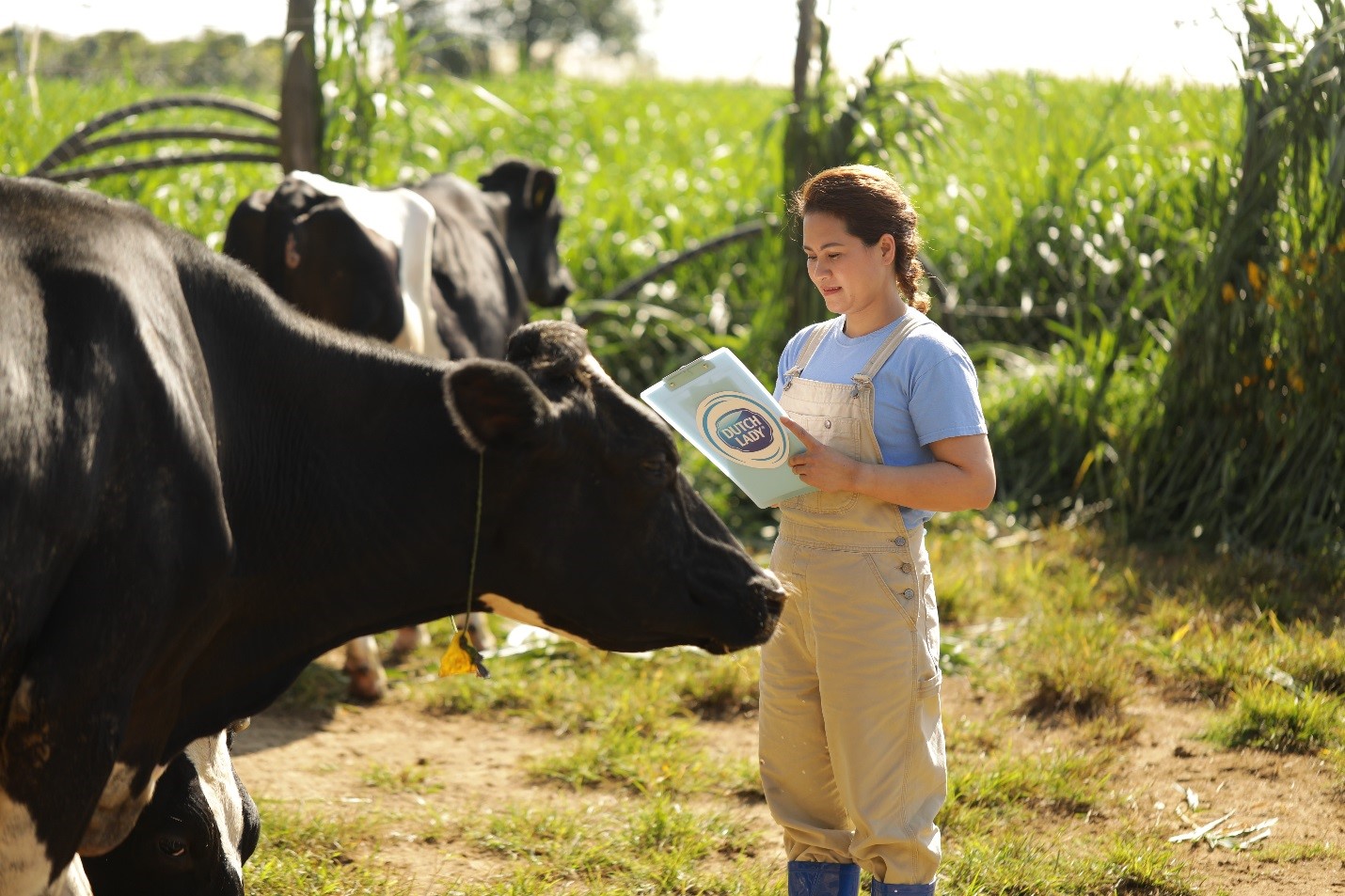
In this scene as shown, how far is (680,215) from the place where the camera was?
1096 centimetres

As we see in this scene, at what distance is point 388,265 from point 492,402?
2.63 metres

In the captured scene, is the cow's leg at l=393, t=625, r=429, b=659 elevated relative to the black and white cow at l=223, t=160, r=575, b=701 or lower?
lower

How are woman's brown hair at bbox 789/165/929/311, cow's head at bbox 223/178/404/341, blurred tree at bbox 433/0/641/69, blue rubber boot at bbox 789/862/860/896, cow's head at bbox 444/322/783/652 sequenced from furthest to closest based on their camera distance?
blurred tree at bbox 433/0/641/69 < cow's head at bbox 223/178/404/341 < blue rubber boot at bbox 789/862/860/896 < woman's brown hair at bbox 789/165/929/311 < cow's head at bbox 444/322/783/652

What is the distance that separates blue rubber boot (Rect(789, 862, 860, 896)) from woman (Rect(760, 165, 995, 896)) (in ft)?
0.36

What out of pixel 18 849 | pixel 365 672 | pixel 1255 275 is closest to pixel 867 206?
pixel 18 849

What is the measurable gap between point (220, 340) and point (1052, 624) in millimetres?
3842

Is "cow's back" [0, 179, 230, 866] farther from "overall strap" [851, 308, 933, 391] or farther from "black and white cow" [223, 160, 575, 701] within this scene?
"black and white cow" [223, 160, 575, 701]

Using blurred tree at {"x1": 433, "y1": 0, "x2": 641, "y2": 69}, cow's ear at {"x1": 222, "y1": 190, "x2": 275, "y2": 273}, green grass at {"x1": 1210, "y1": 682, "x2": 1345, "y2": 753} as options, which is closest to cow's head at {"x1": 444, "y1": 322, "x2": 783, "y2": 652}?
green grass at {"x1": 1210, "y1": 682, "x2": 1345, "y2": 753}

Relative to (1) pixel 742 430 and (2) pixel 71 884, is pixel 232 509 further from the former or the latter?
(1) pixel 742 430

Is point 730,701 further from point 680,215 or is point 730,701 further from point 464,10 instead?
point 464,10

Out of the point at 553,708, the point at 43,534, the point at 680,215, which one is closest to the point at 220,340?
the point at 43,534

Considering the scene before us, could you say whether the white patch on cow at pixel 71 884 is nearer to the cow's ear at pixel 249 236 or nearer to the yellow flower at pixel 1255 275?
the cow's ear at pixel 249 236

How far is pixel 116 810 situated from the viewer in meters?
2.56

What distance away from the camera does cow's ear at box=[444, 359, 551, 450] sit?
2.52 metres
